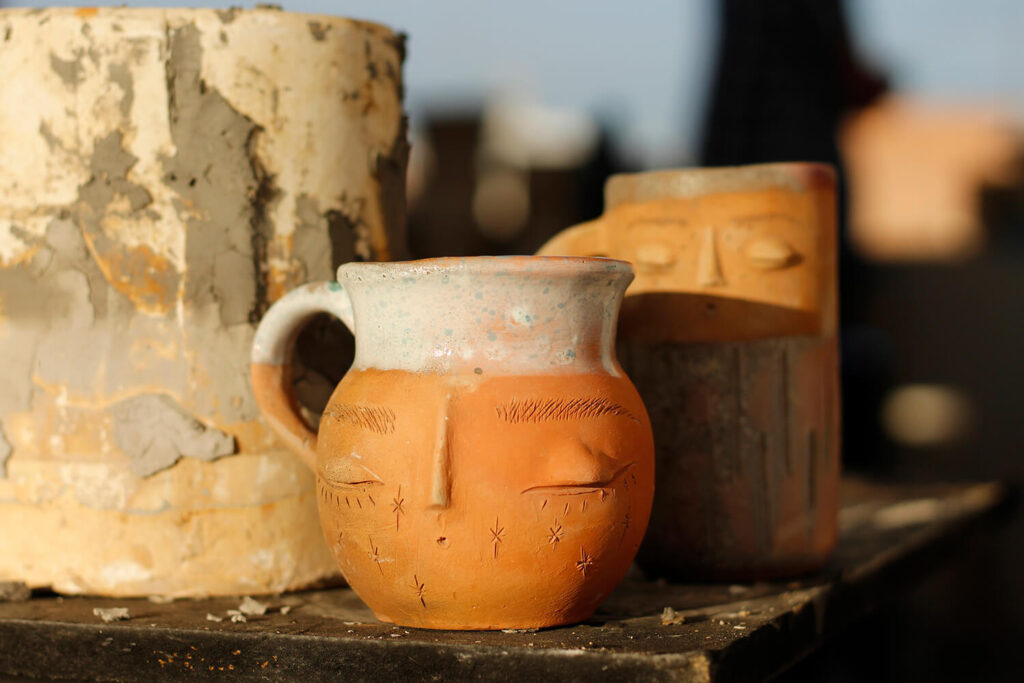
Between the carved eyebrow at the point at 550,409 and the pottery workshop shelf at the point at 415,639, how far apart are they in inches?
10.1

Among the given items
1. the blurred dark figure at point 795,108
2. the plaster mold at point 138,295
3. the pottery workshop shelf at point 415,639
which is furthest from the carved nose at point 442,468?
the blurred dark figure at point 795,108

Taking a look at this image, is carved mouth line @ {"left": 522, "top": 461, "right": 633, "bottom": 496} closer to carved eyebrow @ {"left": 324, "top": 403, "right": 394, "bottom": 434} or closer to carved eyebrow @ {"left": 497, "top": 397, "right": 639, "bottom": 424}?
carved eyebrow @ {"left": 497, "top": 397, "right": 639, "bottom": 424}

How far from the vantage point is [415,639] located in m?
1.36

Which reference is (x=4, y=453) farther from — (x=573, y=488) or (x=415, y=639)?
(x=573, y=488)

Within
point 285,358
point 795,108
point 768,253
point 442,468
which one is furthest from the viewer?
point 795,108

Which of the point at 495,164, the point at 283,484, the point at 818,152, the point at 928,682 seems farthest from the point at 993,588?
the point at 495,164

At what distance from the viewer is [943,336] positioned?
4.50 metres

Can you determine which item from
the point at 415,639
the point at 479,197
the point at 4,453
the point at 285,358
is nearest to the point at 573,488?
the point at 415,639

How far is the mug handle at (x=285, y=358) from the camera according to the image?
154cm

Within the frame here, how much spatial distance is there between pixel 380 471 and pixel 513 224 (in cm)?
536

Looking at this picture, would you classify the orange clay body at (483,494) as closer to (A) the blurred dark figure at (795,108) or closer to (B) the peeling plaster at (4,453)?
(B) the peeling plaster at (4,453)

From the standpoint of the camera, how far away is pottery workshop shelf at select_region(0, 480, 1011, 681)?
1303 millimetres

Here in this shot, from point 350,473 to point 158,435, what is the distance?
0.39m

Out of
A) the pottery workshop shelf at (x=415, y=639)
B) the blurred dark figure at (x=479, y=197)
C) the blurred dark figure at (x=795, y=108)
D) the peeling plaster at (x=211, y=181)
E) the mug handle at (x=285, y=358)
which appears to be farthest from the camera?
the blurred dark figure at (x=479, y=197)
